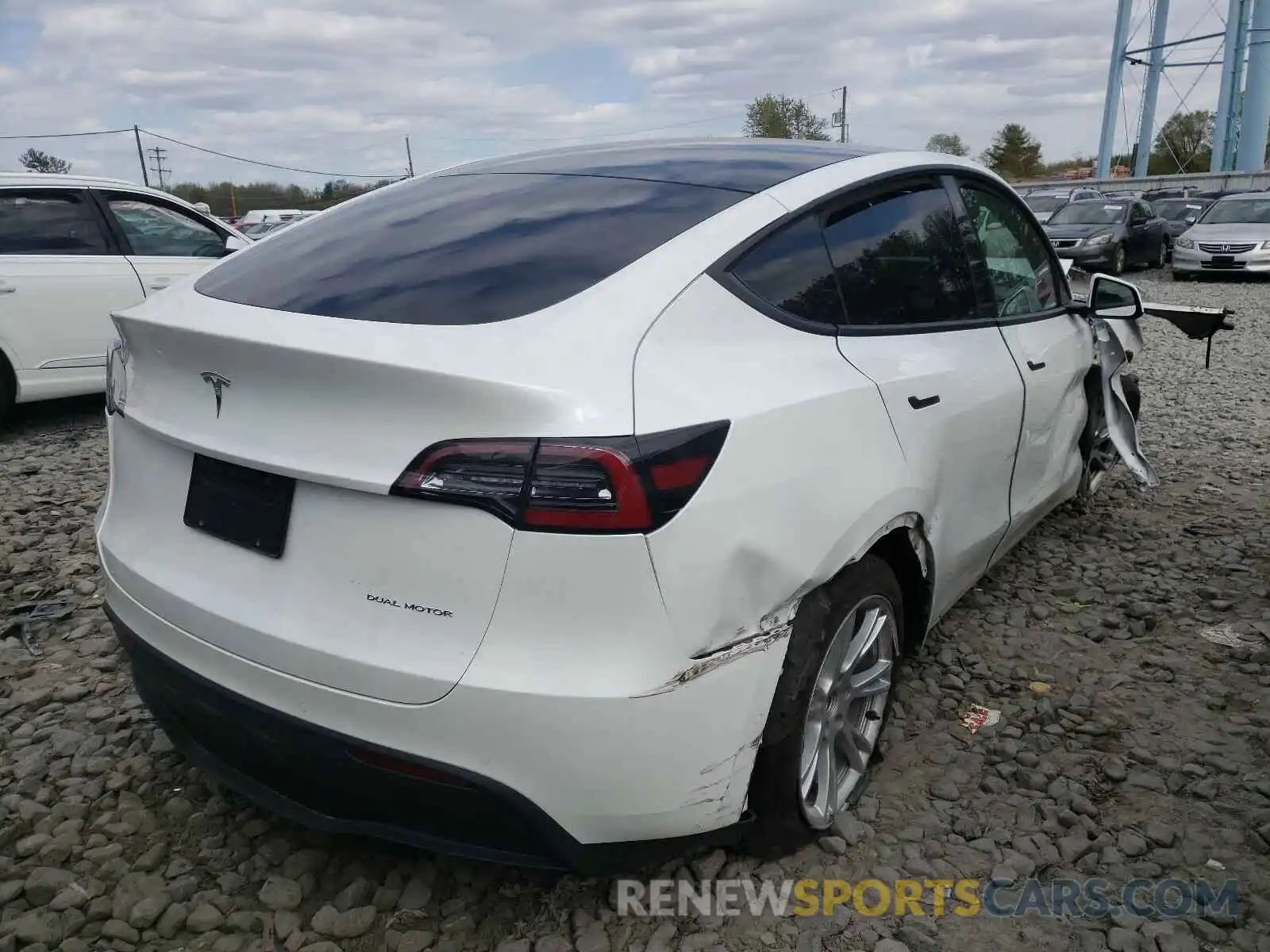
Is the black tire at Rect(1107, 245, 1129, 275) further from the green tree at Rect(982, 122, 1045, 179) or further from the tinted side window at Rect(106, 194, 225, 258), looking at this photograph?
the green tree at Rect(982, 122, 1045, 179)

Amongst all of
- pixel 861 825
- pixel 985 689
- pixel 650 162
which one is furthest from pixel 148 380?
pixel 985 689

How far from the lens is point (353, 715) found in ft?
5.75

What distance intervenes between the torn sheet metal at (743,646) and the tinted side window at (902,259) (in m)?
0.82

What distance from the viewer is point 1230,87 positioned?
43625 mm

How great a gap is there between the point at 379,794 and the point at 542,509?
674mm

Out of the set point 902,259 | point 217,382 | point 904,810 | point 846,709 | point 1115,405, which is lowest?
point 904,810

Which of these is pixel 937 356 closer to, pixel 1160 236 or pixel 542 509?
pixel 542 509

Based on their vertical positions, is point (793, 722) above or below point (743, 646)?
below

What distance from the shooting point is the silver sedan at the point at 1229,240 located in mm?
15969

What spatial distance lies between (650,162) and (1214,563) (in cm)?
316

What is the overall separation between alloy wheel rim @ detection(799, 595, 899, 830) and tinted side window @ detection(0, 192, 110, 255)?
6140 mm

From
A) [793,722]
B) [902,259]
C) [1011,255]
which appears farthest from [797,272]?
[1011,255]

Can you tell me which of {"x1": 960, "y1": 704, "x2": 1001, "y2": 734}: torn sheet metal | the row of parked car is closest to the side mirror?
{"x1": 960, "y1": 704, "x2": 1001, "y2": 734}: torn sheet metal

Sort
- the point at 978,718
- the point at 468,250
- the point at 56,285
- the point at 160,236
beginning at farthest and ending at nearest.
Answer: the point at 160,236
the point at 56,285
the point at 978,718
the point at 468,250
